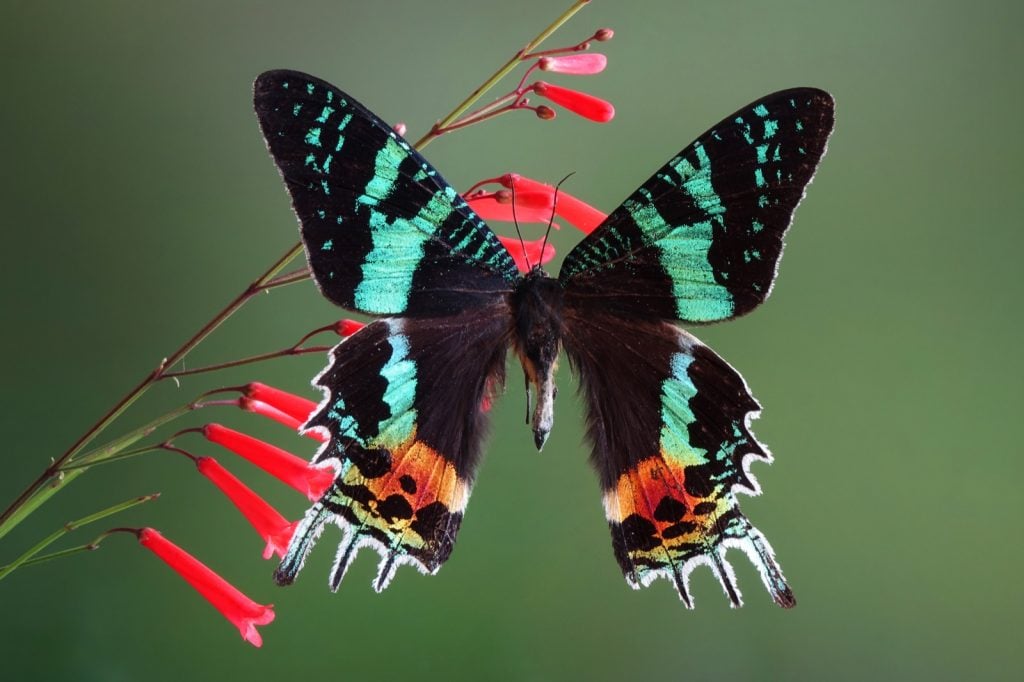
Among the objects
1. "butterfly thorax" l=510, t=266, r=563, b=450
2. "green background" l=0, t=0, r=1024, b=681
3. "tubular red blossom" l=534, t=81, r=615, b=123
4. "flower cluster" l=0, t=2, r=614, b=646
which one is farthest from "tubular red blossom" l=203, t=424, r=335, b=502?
"green background" l=0, t=0, r=1024, b=681

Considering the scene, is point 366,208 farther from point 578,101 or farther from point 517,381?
point 517,381

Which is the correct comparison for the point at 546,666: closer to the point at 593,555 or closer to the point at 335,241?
the point at 593,555

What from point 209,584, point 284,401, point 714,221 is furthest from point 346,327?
point 714,221

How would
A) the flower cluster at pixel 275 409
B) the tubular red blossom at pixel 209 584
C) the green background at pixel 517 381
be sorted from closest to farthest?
the flower cluster at pixel 275 409
the tubular red blossom at pixel 209 584
the green background at pixel 517 381

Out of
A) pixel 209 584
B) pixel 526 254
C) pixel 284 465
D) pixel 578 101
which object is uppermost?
pixel 578 101

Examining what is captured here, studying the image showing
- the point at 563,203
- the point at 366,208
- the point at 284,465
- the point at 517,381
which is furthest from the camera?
the point at 517,381

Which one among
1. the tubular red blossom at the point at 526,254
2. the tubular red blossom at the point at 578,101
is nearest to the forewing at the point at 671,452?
the tubular red blossom at the point at 526,254

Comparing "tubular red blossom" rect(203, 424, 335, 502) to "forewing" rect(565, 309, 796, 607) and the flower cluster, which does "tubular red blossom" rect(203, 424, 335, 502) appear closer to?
the flower cluster

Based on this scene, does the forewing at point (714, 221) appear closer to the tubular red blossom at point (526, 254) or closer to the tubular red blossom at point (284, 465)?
the tubular red blossom at point (526, 254)
